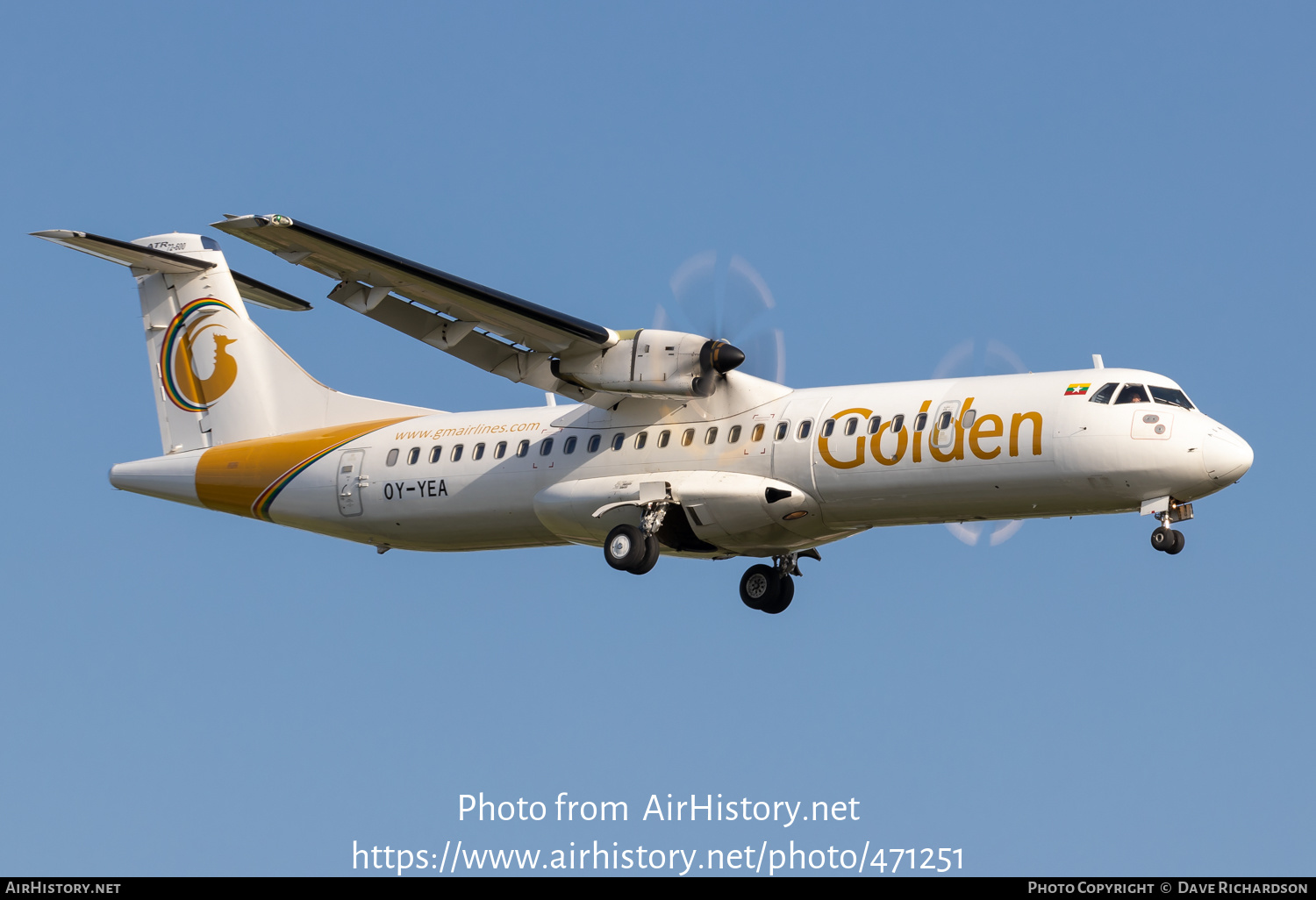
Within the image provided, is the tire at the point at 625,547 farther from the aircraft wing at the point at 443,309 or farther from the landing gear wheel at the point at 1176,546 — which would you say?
the landing gear wheel at the point at 1176,546

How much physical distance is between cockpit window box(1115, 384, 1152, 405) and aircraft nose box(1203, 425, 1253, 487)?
80 centimetres

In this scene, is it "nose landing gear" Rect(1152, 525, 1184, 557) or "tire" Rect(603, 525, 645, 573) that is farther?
"tire" Rect(603, 525, 645, 573)

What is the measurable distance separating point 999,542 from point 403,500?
7560 mm

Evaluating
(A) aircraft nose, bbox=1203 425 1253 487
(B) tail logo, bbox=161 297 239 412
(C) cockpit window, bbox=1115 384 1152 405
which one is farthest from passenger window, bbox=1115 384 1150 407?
(B) tail logo, bbox=161 297 239 412

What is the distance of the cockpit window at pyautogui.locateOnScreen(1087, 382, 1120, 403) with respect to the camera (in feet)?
59.6

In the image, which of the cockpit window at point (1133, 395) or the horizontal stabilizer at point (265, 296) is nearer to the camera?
the cockpit window at point (1133, 395)

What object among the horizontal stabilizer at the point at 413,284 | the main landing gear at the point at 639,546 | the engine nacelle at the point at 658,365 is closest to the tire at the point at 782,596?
the main landing gear at the point at 639,546

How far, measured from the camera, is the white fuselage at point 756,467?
18031 mm

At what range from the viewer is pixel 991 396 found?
18.7m

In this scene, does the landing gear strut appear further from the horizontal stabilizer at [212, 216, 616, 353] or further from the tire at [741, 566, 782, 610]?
the horizontal stabilizer at [212, 216, 616, 353]

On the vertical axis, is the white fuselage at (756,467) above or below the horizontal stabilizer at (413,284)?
below

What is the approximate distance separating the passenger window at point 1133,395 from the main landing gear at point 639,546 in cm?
537

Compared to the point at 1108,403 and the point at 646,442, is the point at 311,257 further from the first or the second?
the point at 1108,403
